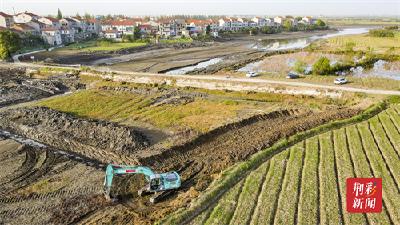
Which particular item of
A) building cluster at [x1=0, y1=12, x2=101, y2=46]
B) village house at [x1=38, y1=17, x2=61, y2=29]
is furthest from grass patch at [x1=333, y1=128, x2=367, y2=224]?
village house at [x1=38, y1=17, x2=61, y2=29]

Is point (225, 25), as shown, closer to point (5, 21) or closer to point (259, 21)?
point (259, 21)

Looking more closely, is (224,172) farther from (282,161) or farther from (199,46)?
(199,46)

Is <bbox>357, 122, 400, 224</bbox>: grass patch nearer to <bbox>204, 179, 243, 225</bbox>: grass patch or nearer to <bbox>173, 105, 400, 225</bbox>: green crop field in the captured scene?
<bbox>173, 105, 400, 225</bbox>: green crop field

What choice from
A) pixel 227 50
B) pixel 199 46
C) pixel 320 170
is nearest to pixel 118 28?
pixel 199 46

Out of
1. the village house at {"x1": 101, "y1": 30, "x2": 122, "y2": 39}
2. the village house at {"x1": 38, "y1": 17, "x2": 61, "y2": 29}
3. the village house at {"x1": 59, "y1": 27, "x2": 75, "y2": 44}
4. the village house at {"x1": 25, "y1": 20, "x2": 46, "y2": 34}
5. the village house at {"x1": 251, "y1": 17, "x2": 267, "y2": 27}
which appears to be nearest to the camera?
the village house at {"x1": 25, "y1": 20, "x2": 46, "y2": 34}

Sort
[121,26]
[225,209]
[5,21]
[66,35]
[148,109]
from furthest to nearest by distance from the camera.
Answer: [121,26]
[66,35]
[5,21]
[148,109]
[225,209]

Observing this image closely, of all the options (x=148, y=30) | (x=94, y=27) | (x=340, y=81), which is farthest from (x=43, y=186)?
(x=94, y=27)

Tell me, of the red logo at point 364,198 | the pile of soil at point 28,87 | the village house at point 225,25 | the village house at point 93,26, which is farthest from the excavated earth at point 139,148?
the village house at point 225,25
